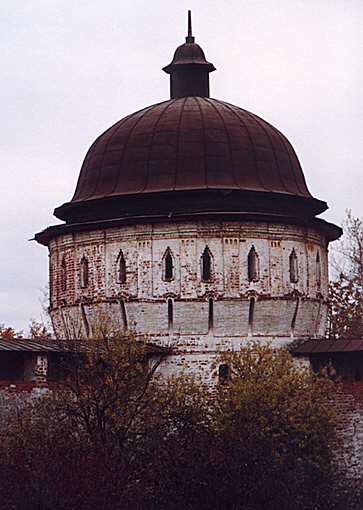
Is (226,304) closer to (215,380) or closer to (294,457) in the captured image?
(215,380)

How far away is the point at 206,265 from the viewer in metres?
29.7

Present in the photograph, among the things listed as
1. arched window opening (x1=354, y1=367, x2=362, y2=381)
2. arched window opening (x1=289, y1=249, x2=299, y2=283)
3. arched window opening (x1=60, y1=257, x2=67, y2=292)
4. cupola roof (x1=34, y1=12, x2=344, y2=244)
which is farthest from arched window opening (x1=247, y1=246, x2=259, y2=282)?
arched window opening (x1=60, y1=257, x2=67, y2=292)

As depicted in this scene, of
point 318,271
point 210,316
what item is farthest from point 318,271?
point 210,316

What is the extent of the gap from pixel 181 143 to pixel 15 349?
7.09 m

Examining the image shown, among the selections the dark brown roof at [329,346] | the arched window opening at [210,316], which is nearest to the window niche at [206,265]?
the arched window opening at [210,316]

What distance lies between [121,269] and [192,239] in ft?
5.61

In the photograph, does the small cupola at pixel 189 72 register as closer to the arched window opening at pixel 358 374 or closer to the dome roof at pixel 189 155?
the dome roof at pixel 189 155

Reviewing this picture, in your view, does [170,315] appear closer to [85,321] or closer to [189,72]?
[85,321]

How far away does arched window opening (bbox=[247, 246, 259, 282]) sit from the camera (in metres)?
29.8

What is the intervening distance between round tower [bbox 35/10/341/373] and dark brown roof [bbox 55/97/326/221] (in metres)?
0.03

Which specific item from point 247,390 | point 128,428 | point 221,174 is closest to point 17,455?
point 128,428

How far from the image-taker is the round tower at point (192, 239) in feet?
97.3

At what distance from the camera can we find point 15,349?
84.4ft

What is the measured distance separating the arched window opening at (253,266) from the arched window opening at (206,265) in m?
0.85
